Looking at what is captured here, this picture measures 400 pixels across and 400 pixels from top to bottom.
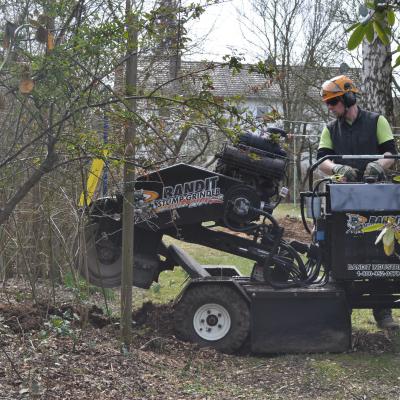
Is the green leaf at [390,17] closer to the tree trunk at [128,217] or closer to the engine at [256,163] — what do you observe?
the tree trunk at [128,217]

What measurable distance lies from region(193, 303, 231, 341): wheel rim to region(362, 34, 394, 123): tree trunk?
15.3 ft

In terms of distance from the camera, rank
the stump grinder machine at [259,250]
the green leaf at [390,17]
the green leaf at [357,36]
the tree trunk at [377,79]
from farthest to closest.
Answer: the tree trunk at [377,79], the stump grinder machine at [259,250], the green leaf at [390,17], the green leaf at [357,36]

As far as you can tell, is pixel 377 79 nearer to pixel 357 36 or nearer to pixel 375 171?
pixel 375 171

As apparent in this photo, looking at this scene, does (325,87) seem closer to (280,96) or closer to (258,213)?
(258,213)

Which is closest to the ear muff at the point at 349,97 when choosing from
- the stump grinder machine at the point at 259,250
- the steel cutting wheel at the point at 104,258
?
the stump grinder machine at the point at 259,250

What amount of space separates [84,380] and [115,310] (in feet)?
8.93

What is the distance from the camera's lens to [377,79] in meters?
10.7

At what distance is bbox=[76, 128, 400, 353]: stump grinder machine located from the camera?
682cm

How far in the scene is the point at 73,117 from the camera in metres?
4.59

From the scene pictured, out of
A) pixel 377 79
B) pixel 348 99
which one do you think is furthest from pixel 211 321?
pixel 377 79

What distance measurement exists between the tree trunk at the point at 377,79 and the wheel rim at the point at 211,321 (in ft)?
15.3

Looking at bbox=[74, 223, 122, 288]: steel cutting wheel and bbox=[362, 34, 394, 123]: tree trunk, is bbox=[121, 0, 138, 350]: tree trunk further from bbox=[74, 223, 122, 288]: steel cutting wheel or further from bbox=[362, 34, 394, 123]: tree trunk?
bbox=[362, 34, 394, 123]: tree trunk

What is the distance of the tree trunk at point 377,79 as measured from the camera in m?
10.7

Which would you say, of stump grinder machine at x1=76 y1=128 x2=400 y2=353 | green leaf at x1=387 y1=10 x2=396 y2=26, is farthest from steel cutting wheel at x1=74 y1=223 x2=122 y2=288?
green leaf at x1=387 y1=10 x2=396 y2=26
